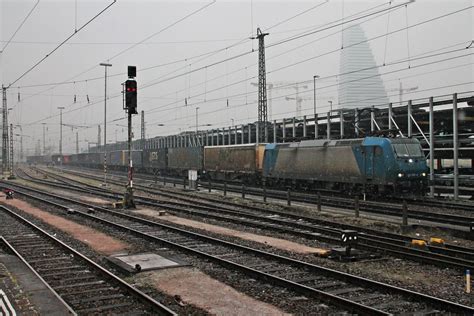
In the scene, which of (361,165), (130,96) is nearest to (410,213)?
(361,165)

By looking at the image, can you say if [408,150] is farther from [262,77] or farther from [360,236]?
[262,77]

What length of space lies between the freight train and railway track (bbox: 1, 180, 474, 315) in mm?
11837

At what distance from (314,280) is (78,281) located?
4.43 meters

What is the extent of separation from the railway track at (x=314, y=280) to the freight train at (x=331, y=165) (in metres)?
11.8

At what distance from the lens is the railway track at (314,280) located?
710 cm

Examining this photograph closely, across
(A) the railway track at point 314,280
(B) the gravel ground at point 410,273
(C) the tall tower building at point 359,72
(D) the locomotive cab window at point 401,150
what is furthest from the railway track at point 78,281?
(C) the tall tower building at point 359,72

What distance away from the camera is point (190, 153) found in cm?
4462

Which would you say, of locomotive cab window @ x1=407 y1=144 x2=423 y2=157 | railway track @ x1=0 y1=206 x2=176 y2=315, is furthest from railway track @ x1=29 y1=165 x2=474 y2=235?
railway track @ x1=0 y1=206 x2=176 y2=315

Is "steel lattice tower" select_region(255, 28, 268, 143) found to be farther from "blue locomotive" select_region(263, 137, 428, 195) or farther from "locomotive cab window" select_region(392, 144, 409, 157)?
"locomotive cab window" select_region(392, 144, 409, 157)

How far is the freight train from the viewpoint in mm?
22266

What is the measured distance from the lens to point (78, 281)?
9023 millimetres

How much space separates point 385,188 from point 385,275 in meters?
14.3

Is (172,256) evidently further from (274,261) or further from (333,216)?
(333,216)

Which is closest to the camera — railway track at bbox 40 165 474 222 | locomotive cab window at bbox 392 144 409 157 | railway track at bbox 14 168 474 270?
railway track at bbox 14 168 474 270
